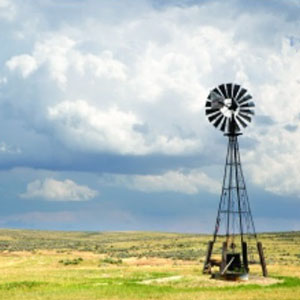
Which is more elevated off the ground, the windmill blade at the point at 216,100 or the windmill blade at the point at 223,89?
the windmill blade at the point at 223,89

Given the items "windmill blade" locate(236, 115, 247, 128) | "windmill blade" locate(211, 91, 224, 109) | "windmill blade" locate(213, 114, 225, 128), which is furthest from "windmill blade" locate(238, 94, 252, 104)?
"windmill blade" locate(213, 114, 225, 128)

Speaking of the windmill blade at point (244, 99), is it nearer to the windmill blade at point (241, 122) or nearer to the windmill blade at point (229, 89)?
the windmill blade at point (229, 89)

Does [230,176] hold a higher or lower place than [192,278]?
higher

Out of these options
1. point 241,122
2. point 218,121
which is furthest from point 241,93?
point 218,121

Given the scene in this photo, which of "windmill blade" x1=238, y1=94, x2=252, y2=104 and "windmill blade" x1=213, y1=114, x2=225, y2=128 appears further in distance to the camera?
"windmill blade" x1=238, y1=94, x2=252, y2=104

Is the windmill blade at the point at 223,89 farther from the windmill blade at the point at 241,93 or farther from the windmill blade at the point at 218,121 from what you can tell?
the windmill blade at the point at 218,121

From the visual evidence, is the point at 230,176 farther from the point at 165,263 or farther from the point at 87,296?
the point at 165,263

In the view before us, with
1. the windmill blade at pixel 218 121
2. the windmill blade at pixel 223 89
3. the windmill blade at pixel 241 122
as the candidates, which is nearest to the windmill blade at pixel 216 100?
the windmill blade at pixel 223 89

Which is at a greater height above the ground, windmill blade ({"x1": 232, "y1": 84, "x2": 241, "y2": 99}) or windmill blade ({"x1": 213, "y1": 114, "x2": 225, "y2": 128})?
windmill blade ({"x1": 232, "y1": 84, "x2": 241, "y2": 99})

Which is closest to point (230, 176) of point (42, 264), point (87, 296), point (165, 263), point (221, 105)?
point (221, 105)

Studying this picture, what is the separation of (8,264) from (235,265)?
3099 cm

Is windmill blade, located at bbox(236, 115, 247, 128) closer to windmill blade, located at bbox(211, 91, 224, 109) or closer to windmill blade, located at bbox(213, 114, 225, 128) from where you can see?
windmill blade, located at bbox(213, 114, 225, 128)

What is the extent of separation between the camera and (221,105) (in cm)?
4453

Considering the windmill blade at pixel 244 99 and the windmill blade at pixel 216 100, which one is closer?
the windmill blade at pixel 216 100
